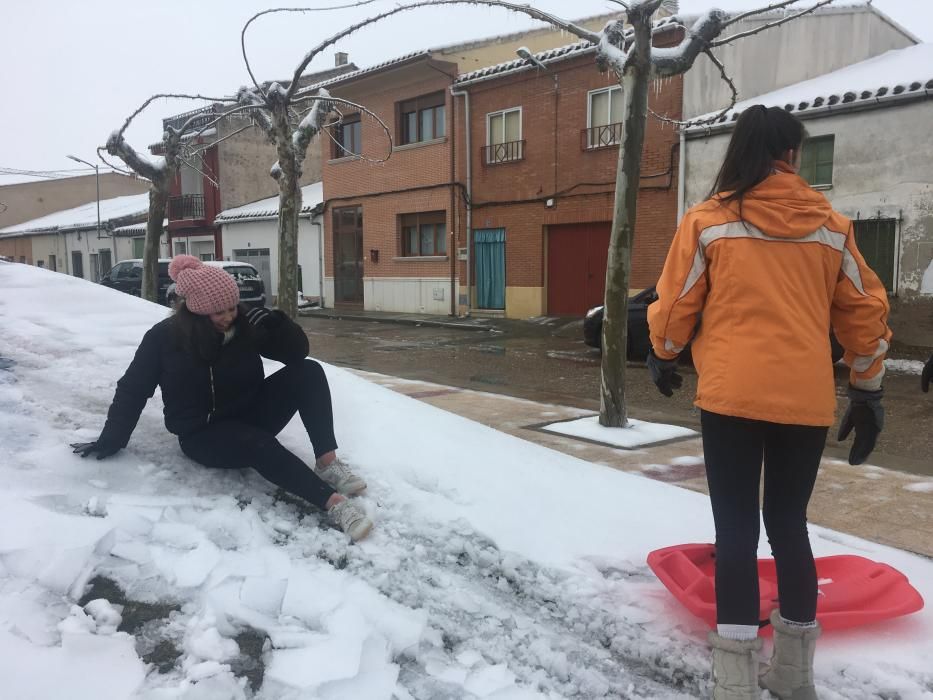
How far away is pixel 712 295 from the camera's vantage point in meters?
2.08

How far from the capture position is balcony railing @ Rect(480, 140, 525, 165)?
17.9 m

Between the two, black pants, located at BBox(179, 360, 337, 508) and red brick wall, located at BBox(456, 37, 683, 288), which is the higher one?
red brick wall, located at BBox(456, 37, 683, 288)

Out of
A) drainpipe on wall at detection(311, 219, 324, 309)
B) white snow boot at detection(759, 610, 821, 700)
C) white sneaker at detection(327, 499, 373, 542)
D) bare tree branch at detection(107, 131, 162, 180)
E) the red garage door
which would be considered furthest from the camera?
drainpipe on wall at detection(311, 219, 324, 309)

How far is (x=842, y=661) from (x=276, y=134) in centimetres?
838

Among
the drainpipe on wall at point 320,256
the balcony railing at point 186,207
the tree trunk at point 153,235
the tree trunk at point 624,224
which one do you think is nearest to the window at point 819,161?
the tree trunk at point 624,224

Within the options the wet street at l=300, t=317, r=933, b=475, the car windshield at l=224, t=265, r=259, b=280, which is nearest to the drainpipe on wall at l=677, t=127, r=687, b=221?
the wet street at l=300, t=317, r=933, b=475

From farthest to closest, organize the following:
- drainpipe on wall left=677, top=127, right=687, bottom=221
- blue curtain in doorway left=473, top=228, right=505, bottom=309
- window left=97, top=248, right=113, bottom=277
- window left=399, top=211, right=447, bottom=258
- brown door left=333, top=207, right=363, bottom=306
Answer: window left=97, top=248, right=113, bottom=277 → brown door left=333, top=207, right=363, bottom=306 → window left=399, top=211, right=447, bottom=258 → blue curtain in doorway left=473, top=228, right=505, bottom=309 → drainpipe on wall left=677, top=127, right=687, bottom=221

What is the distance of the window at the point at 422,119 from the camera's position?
19820 millimetres

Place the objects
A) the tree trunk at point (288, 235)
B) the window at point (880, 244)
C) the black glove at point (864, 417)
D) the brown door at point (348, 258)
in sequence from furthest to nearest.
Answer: the brown door at point (348, 258) → the window at point (880, 244) → the tree trunk at point (288, 235) → the black glove at point (864, 417)

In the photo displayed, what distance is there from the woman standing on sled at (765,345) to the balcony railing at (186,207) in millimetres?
29057

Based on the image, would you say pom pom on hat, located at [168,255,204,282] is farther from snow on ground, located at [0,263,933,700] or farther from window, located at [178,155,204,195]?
window, located at [178,155,204,195]

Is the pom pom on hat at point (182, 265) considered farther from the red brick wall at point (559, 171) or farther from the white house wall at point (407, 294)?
the white house wall at point (407, 294)

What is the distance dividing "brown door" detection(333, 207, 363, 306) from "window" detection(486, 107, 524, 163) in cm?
560

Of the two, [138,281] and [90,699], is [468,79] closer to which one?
[138,281]
